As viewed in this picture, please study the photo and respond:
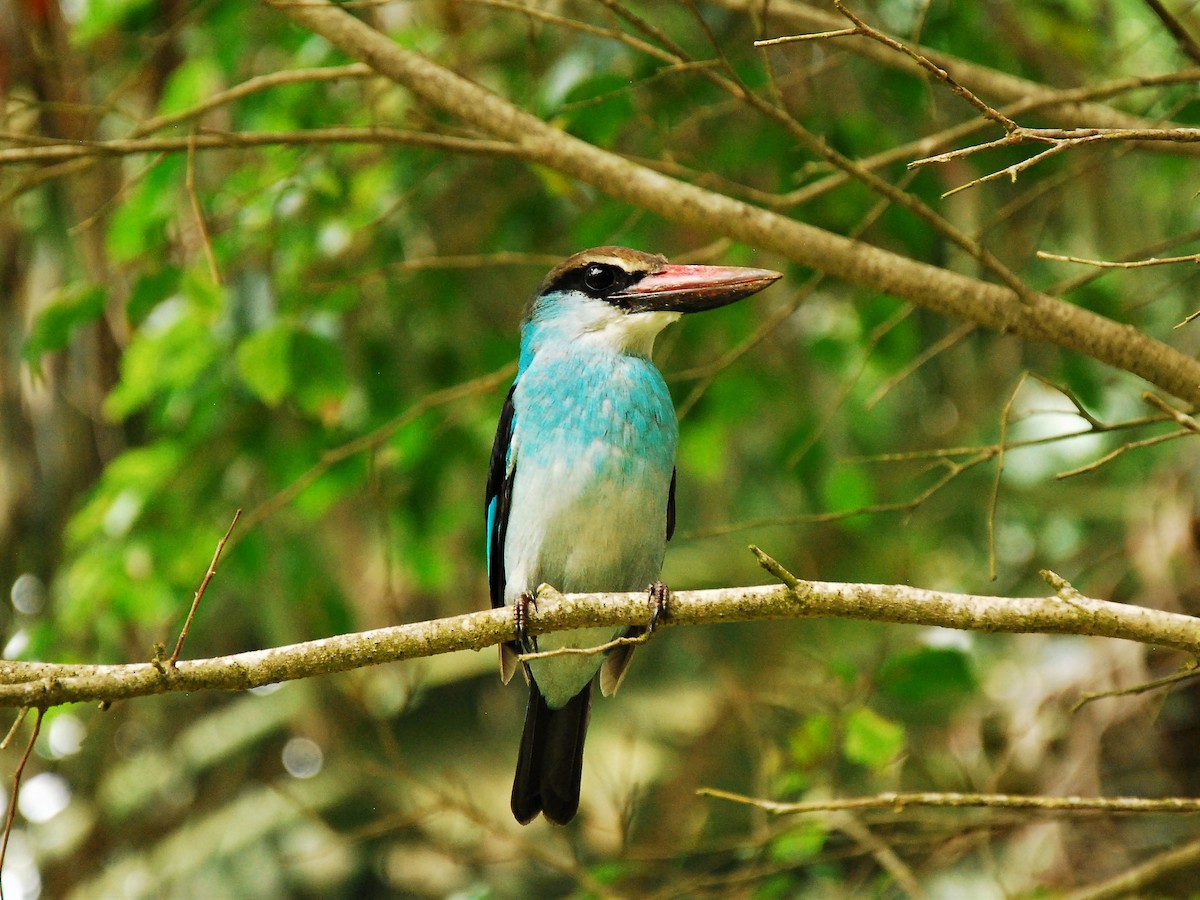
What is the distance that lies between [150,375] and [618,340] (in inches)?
59.1

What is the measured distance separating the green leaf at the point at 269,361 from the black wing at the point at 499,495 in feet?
2.10

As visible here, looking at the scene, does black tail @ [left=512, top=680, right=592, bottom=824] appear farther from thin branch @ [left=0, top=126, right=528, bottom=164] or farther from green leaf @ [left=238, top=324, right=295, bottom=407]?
thin branch @ [left=0, top=126, right=528, bottom=164]

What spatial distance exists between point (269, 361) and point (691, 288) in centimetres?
123

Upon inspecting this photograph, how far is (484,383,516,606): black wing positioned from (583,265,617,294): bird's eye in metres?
0.37

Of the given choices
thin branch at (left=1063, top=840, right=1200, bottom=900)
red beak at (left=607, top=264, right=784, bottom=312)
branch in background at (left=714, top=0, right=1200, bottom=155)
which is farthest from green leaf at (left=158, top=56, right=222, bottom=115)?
thin branch at (left=1063, top=840, right=1200, bottom=900)

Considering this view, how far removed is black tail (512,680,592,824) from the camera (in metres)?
3.66

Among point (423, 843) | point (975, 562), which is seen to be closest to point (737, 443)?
point (975, 562)

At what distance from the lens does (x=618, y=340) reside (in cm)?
369

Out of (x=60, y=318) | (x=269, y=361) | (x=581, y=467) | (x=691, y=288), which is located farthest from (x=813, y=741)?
(x=60, y=318)

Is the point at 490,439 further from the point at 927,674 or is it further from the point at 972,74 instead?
the point at 972,74

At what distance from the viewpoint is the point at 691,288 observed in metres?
3.61

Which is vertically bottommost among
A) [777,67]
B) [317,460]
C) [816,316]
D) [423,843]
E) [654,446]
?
[423,843]

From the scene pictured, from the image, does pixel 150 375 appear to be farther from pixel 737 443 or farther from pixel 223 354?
pixel 737 443

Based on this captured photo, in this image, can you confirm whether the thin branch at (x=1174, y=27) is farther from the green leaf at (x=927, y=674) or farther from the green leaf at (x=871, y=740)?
the green leaf at (x=871, y=740)
